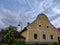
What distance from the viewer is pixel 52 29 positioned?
35438 millimetres

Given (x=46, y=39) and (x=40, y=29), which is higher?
(x=40, y=29)

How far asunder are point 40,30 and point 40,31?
0.26 m

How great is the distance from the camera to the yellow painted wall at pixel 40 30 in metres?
32.2

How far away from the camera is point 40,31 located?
3344 centimetres

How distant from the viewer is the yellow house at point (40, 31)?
32244 mm

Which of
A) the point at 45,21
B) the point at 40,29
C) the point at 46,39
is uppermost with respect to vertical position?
the point at 45,21

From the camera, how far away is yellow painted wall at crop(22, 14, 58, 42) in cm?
3222

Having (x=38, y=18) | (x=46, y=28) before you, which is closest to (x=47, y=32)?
(x=46, y=28)

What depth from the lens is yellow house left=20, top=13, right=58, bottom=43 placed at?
32244 millimetres

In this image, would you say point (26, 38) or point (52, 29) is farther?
point (52, 29)

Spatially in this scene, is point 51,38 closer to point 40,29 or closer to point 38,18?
point 40,29

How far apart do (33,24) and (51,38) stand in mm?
6494

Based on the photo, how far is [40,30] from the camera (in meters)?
33.5

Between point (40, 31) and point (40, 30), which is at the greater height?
point (40, 30)
